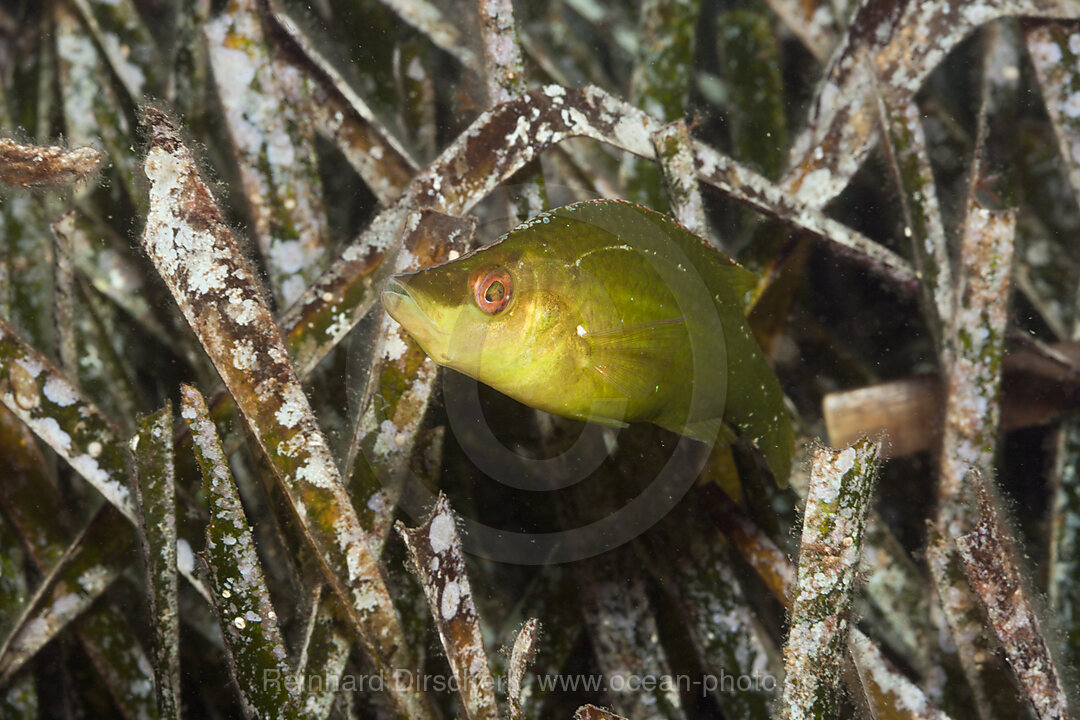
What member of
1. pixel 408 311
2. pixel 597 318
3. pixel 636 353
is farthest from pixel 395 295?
pixel 636 353

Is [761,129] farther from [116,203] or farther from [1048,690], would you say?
[116,203]

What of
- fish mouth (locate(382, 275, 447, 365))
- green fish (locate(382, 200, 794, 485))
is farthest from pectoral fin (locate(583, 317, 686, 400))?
fish mouth (locate(382, 275, 447, 365))

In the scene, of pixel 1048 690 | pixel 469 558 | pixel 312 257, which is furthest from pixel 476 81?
pixel 1048 690

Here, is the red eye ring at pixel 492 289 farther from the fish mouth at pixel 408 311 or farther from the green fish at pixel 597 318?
the fish mouth at pixel 408 311

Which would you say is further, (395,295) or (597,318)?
(597,318)

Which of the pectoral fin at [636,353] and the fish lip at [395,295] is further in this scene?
the pectoral fin at [636,353]

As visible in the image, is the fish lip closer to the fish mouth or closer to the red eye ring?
the fish mouth

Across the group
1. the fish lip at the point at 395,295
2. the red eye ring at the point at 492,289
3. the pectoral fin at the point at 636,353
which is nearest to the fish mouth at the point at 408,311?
the fish lip at the point at 395,295

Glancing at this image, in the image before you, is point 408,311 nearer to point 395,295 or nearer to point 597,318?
point 395,295
